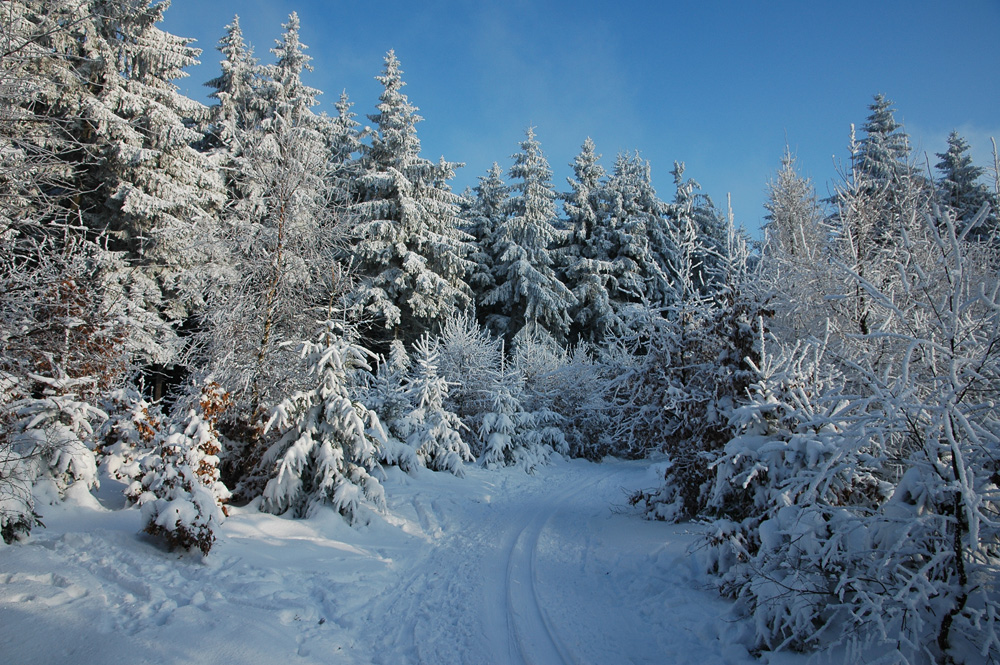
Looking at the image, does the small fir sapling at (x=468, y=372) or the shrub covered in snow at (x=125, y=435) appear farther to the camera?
the small fir sapling at (x=468, y=372)

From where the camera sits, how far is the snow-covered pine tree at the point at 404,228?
71.2ft

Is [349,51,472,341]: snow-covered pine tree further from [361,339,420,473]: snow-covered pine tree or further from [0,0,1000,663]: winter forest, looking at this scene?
[361,339,420,473]: snow-covered pine tree

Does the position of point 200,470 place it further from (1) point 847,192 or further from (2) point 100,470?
(1) point 847,192

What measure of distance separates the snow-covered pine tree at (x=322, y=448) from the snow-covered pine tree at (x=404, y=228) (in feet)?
41.1

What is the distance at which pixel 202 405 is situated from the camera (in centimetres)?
766

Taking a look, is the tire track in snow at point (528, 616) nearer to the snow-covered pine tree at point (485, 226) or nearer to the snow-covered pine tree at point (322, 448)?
the snow-covered pine tree at point (322, 448)

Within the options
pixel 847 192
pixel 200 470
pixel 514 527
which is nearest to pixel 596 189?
pixel 847 192

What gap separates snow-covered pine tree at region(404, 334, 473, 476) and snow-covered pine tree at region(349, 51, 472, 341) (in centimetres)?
720

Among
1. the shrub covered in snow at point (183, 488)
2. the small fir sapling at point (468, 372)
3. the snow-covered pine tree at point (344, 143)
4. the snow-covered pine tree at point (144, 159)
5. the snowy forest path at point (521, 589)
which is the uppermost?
the snow-covered pine tree at point (344, 143)

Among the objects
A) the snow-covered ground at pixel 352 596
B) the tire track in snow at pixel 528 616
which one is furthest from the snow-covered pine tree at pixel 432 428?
the tire track in snow at pixel 528 616

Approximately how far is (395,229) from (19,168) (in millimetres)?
18427

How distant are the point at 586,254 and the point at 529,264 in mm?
6241

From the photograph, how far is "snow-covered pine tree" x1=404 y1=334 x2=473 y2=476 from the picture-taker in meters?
13.2

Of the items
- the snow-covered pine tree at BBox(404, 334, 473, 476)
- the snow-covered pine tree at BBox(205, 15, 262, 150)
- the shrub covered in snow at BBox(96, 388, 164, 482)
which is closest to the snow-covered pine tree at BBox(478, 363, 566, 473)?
the snow-covered pine tree at BBox(404, 334, 473, 476)
